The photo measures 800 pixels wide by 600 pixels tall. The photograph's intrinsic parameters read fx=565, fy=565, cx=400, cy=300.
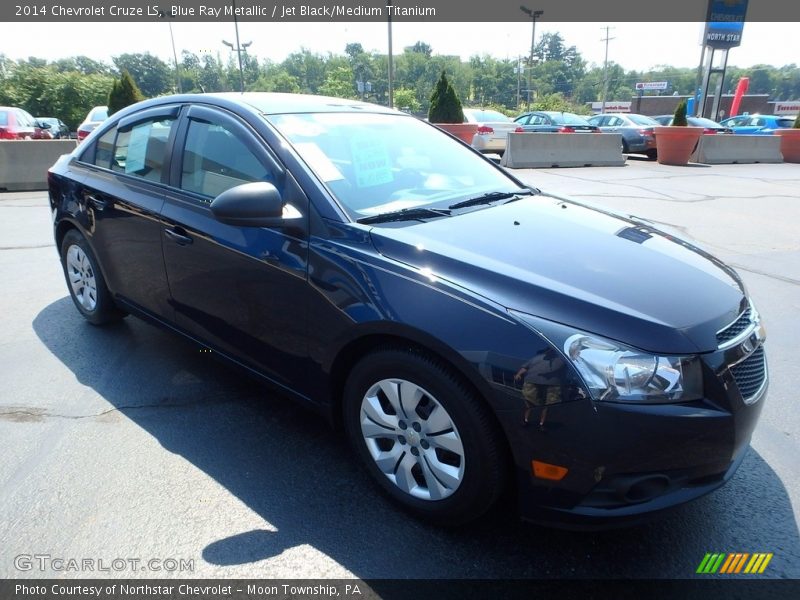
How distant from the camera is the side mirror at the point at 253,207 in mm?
2516

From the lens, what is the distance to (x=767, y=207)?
985 cm

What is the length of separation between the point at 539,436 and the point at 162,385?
8.32 feet

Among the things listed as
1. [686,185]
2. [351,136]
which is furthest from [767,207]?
[351,136]

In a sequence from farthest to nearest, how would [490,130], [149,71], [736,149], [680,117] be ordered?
[149,71] < [736,149] < [680,117] < [490,130]

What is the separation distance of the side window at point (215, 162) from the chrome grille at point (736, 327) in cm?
205

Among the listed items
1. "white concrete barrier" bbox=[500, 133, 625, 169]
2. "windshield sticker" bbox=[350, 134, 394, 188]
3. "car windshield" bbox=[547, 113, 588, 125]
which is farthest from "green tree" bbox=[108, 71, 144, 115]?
"windshield sticker" bbox=[350, 134, 394, 188]

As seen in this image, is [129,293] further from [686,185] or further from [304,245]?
[686,185]

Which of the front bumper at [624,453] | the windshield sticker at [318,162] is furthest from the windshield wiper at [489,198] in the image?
the front bumper at [624,453]

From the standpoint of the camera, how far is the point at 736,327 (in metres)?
2.20

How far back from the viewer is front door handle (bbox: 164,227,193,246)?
3.10 meters

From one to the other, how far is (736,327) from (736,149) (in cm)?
1908

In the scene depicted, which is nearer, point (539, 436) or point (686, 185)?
point (539, 436)

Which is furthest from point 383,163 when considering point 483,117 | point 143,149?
point 483,117
